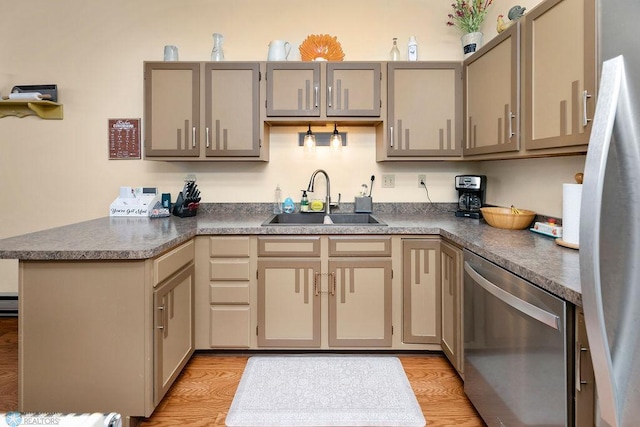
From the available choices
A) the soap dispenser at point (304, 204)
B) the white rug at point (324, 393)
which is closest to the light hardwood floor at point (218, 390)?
the white rug at point (324, 393)

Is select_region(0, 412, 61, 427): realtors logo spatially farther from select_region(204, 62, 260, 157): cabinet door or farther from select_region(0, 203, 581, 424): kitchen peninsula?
select_region(204, 62, 260, 157): cabinet door

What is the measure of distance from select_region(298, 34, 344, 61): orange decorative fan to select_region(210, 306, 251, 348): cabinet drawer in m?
1.90

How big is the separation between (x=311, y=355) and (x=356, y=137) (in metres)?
1.73

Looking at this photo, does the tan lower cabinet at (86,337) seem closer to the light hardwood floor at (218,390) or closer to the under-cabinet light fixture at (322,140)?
the light hardwood floor at (218,390)

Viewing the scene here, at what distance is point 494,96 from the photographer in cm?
207

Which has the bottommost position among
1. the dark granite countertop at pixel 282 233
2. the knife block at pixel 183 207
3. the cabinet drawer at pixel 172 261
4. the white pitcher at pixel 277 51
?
the cabinet drawer at pixel 172 261

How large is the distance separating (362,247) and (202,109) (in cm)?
152

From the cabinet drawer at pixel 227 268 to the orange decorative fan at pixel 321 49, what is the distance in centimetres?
160

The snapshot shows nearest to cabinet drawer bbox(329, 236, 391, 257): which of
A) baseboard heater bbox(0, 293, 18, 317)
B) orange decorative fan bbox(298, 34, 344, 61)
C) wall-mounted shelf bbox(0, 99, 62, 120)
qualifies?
orange decorative fan bbox(298, 34, 344, 61)

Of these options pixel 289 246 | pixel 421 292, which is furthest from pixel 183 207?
pixel 421 292

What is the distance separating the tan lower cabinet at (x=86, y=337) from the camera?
1.52 metres

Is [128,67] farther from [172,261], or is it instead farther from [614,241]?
[614,241]

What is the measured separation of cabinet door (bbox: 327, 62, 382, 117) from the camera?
2.50 meters

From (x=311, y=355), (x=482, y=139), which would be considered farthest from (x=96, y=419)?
(x=482, y=139)
